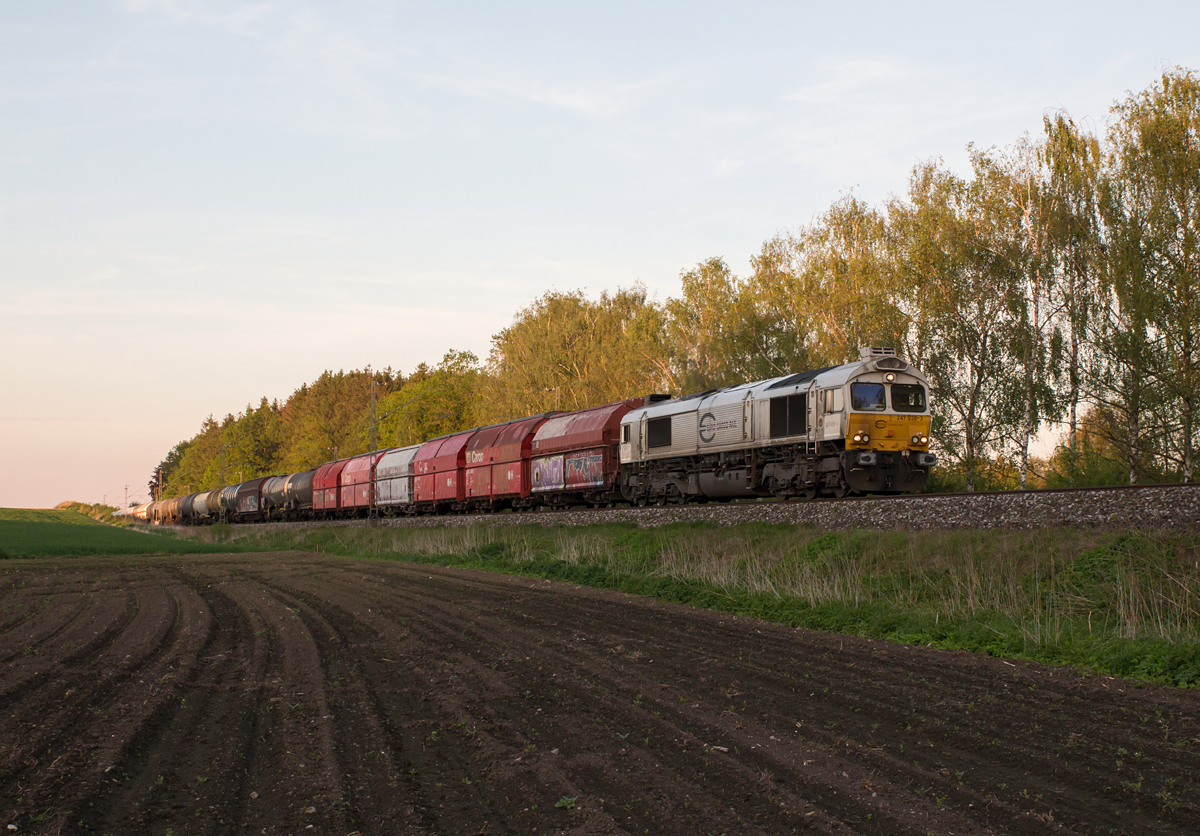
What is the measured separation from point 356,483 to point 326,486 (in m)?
5.84

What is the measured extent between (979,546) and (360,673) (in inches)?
470

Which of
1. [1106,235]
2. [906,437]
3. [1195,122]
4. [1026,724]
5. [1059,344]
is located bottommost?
[1026,724]

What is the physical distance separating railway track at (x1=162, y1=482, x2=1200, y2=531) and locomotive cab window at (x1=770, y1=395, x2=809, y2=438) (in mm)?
2512

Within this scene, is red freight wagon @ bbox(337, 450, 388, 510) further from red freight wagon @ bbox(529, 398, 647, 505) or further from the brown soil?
the brown soil

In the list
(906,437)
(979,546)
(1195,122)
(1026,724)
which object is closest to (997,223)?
(1195,122)

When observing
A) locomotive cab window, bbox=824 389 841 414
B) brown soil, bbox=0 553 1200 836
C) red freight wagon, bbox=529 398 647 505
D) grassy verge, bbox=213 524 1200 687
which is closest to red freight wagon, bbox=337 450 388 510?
red freight wagon, bbox=529 398 647 505

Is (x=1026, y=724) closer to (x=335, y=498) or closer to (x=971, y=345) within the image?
(x=971, y=345)

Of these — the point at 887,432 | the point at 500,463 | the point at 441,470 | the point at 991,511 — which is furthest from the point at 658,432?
the point at 441,470

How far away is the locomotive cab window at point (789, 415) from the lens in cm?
2478

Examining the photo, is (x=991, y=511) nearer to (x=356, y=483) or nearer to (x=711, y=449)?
(x=711, y=449)

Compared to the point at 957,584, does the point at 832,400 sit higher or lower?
higher

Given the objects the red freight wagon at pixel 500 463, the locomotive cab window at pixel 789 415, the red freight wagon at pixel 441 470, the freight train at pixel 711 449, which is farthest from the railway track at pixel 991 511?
the red freight wagon at pixel 441 470

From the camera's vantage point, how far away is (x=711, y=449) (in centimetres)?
2811

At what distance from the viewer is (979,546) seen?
1731 cm
